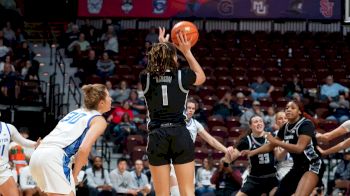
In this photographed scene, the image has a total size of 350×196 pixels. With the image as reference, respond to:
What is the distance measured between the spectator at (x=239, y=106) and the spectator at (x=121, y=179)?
4.61 meters

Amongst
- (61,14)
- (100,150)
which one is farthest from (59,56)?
(100,150)

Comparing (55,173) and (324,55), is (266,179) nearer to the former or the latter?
(55,173)

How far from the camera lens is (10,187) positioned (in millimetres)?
9883

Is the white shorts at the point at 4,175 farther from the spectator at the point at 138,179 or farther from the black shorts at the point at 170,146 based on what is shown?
the spectator at the point at 138,179

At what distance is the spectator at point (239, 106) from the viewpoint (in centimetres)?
1936

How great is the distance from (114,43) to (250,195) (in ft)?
42.1

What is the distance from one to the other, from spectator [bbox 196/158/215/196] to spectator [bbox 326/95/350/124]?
4403 mm

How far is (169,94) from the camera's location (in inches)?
301

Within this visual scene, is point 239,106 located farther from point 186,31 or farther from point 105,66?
point 186,31

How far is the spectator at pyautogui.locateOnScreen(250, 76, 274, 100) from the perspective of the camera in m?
20.4

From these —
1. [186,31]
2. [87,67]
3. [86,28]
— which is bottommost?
[87,67]

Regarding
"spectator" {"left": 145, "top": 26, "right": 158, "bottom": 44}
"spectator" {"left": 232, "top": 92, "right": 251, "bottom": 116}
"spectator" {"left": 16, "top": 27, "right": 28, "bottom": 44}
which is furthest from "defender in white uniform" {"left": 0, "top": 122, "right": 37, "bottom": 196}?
"spectator" {"left": 145, "top": 26, "right": 158, "bottom": 44}

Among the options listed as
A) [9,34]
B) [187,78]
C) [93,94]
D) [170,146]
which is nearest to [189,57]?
[187,78]

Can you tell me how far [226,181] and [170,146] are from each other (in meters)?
7.69
